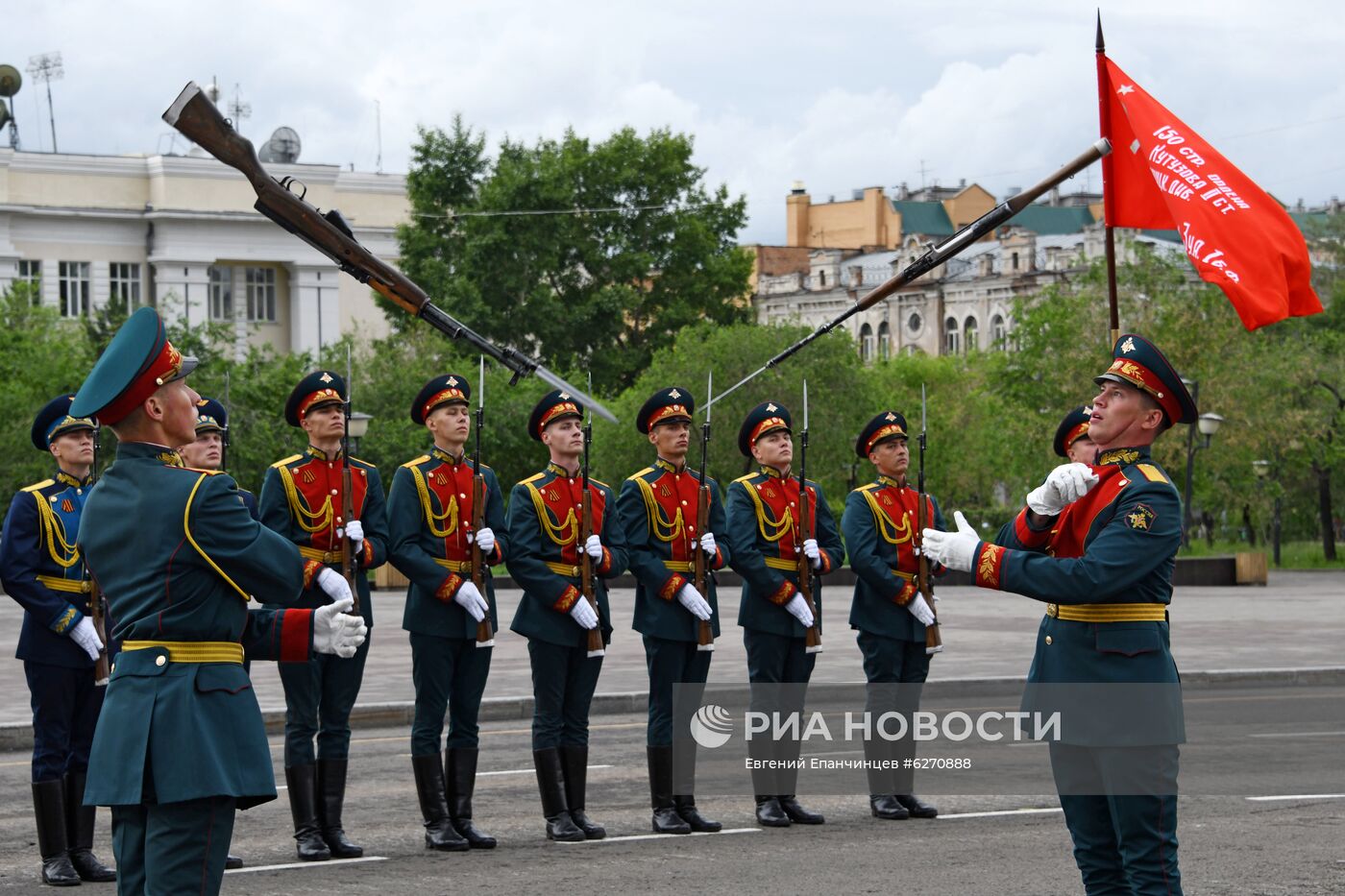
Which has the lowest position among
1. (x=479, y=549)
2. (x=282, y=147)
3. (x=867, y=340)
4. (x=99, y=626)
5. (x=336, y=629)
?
(x=99, y=626)

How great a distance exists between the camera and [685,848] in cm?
964

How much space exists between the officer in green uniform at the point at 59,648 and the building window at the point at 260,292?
6629 centimetres

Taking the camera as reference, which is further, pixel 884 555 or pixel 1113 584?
pixel 884 555

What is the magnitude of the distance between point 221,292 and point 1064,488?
6960 centimetres

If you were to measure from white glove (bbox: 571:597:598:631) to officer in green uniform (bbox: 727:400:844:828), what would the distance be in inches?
36.3

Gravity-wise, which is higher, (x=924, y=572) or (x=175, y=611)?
(x=175, y=611)

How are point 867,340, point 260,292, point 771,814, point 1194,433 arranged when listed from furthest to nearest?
point 867,340
point 260,292
point 1194,433
point 771,814

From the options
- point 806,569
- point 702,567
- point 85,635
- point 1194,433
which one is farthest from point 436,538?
point 1194,433

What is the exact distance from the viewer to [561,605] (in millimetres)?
9969

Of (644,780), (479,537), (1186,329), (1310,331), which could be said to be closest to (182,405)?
(479,537)

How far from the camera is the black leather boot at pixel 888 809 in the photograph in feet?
34.5

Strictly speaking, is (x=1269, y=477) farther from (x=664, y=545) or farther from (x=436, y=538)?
(x=436, y=538)

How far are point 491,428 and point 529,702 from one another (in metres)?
34.4

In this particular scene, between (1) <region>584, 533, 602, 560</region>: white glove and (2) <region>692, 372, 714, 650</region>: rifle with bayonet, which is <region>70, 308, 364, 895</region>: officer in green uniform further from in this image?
(2) <region>692, 372, 714, 650</region>: rifle with bayonet
